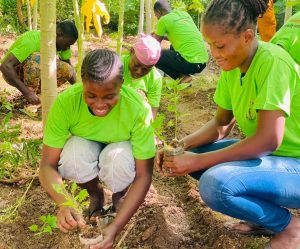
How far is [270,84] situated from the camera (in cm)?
166

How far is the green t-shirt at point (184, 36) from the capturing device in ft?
15.6

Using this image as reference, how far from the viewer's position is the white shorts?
1.92 m

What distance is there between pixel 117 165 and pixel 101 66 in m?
0.46

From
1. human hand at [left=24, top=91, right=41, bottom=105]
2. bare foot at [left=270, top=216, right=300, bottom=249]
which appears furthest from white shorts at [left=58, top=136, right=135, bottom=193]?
human hand at [left=24, top=91, right=41, bottom=105]

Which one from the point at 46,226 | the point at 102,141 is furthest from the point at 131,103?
the point at 46,226

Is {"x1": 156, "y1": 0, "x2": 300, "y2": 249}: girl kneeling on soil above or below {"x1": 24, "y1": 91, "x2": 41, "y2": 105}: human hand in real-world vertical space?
above

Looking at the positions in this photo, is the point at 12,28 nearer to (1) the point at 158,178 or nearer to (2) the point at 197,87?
(2) the point at 197,87

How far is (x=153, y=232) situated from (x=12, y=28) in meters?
7.11

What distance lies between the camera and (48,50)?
2.29 m

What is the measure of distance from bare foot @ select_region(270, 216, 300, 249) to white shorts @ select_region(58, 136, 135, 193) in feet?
2.22

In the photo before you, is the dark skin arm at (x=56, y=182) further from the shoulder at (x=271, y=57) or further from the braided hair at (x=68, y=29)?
the braided hair at (x=68, y=29)

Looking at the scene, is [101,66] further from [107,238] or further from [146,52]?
[146,52]

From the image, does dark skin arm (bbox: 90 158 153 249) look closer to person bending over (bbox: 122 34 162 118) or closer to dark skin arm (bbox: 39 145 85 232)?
dark skin arm (bbox: 39 145 85 232)

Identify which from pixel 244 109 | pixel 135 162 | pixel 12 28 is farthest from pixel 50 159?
pixel 12 28
